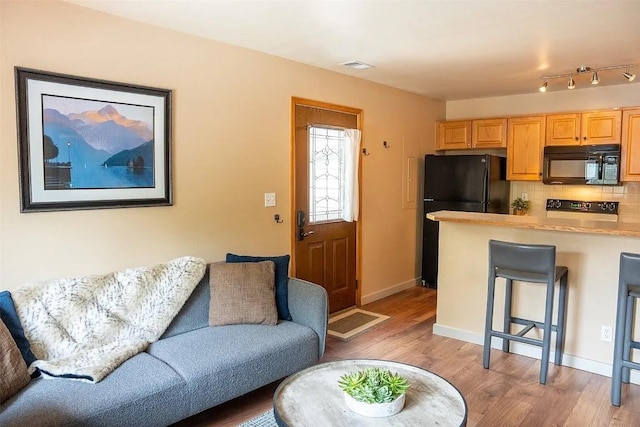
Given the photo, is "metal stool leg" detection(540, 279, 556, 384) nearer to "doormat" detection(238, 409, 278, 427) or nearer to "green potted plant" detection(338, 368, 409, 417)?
"green potted plant" detection(338, 368, 409, 417)

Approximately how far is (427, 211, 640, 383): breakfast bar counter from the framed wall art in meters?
2.31

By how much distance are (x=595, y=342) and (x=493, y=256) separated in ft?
3.26

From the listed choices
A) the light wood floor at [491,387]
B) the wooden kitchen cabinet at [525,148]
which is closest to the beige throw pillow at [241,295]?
the light wood floor at [491,387]

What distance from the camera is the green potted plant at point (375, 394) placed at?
1.89 metres

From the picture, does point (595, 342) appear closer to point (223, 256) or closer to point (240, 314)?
point (240, 314)

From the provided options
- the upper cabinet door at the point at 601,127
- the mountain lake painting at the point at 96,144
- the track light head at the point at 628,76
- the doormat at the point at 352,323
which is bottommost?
the doormat at the point at 352,323

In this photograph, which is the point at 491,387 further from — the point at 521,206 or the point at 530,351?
the point at 521,206

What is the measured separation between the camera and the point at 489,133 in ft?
19.0

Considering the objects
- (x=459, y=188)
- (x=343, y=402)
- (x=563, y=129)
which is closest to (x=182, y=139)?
(x=343, y=402)

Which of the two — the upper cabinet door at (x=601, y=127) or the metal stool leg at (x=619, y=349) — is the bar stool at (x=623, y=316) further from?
the upper cabinet door at (x=601, y=127)

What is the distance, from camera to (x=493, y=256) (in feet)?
11.1

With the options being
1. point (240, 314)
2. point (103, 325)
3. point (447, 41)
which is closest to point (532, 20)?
point (447, 41)

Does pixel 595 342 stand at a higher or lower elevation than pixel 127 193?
lower

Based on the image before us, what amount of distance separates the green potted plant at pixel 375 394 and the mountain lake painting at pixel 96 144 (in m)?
1.97
